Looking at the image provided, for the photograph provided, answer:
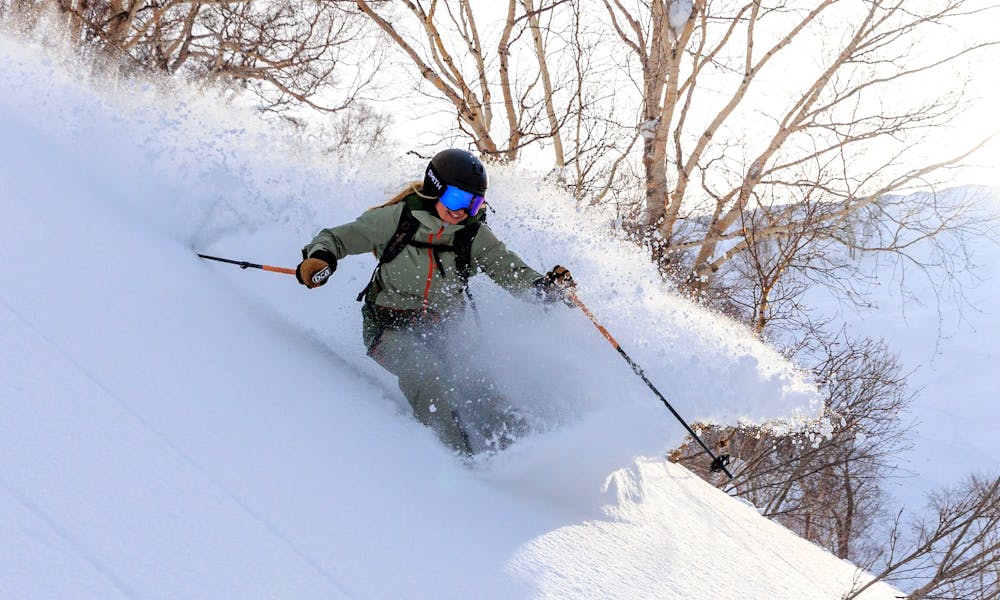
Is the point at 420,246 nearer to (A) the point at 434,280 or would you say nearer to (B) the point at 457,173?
(A) the point at 434,280

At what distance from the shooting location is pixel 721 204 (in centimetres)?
994

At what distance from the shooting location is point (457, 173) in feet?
10.2

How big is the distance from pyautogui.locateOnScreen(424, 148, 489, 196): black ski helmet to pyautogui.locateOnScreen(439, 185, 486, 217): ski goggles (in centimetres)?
2

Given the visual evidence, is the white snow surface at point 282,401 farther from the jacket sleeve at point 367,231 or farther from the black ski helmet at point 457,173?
the black ski helmet at point 457,173

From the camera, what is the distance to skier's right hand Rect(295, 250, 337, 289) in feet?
9.55

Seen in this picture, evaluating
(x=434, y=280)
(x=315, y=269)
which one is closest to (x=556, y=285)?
(x=434, y=280)

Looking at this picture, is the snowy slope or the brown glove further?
the snowy slope

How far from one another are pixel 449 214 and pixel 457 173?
20cm

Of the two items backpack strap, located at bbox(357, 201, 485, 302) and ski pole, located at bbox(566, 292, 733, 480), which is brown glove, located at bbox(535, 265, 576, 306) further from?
backpack strap, located at bbox(357, 201, 485, 302)

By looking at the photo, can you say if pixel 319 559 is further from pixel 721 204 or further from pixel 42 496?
pixel 721 204

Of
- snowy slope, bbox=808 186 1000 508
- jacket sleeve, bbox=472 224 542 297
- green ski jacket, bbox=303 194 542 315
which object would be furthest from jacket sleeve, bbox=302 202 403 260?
snowy slope, bbox=808 186 1000 508

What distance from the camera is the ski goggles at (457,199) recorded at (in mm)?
3121

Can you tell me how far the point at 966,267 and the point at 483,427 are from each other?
8416mm

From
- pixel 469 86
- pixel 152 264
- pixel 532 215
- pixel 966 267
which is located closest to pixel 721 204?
pixel 966 267
